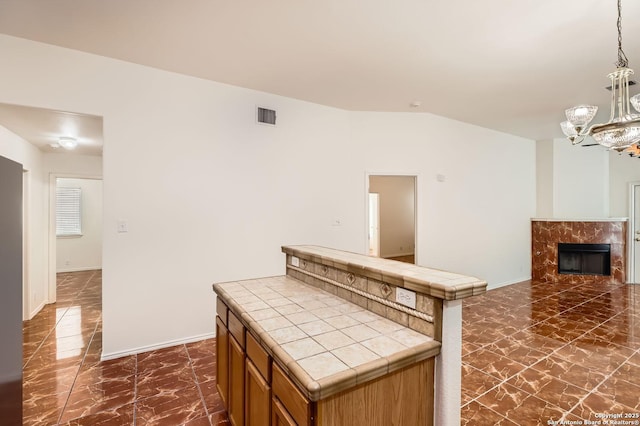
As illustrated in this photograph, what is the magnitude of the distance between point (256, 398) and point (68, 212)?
328 inches

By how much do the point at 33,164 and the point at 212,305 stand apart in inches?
143

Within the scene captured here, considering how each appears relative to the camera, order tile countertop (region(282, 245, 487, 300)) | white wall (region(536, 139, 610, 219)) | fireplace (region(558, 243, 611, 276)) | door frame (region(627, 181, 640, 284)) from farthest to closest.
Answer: white wall (region(536, 139, 610, 219)), fireplace (region(558, 243, 611, 276)), door frame (region(627, 181, 640, 284)), tile countertop (region(282, 245, 487, 300))

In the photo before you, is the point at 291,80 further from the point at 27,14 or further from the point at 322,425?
the point at 322,425

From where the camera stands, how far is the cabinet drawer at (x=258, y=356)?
140 centimetres

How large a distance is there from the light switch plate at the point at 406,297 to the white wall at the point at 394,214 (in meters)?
7.84

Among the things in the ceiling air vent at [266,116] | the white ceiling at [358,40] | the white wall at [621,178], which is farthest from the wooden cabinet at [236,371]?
the white wall at [621,178]

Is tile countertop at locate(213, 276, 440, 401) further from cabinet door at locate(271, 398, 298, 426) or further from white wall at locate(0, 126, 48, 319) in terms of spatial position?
white wall at locate(0, 126, 48, 319)

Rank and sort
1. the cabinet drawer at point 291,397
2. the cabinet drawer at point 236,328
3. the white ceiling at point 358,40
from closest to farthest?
the cabinet drawer at point 291,397, the cabinet drawer at point 236,328, the white ceiling at point 358,40

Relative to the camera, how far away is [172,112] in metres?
3.38

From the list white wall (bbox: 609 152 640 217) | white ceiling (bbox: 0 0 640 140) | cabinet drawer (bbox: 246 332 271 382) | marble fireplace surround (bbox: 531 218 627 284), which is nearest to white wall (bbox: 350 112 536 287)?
marble fireplace surround (bbox: 531 218 627 284)

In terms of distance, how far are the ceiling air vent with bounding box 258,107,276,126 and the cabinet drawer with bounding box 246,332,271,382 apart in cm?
291

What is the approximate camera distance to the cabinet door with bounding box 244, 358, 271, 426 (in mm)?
1402

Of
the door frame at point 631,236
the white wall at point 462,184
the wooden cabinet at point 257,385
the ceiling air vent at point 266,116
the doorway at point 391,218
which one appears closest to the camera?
the wooden cabinet at point 257,385

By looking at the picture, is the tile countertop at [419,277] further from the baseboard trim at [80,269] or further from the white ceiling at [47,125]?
→ the baseboard trim at [80,269]
